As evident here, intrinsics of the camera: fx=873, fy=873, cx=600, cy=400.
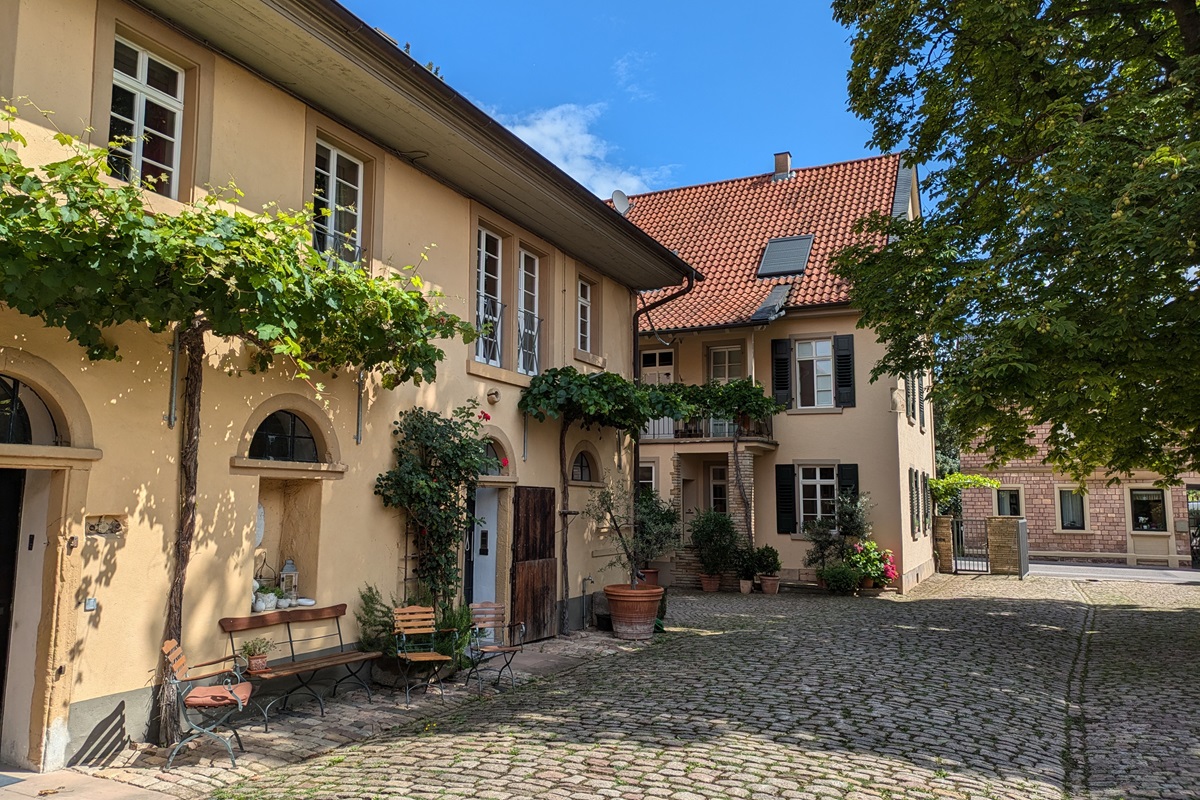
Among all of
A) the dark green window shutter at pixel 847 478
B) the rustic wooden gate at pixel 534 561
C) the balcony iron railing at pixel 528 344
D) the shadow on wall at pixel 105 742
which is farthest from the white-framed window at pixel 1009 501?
the shadow on wall at pixel 105 742

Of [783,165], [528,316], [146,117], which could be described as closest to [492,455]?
[528,316]

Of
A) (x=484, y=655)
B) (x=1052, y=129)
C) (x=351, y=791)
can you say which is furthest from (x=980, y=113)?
(x=351, y=791)

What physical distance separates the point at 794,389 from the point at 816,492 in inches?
95.7

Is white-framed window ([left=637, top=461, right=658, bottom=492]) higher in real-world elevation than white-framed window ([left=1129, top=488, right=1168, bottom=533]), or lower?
higher

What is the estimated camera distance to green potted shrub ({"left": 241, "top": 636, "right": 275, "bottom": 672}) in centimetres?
681

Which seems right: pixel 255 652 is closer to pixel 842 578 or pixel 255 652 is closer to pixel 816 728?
pixel 816 728

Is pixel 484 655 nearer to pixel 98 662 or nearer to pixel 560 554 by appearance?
pixel 560 554

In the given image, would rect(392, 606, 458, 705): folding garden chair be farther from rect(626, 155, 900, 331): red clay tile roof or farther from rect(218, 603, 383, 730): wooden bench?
rect(626, 155, 900, 331): red clay tile roof

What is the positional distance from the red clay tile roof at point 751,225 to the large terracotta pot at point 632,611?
9187mm

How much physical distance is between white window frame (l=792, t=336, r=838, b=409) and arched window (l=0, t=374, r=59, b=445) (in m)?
16.6

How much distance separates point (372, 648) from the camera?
8250 mm

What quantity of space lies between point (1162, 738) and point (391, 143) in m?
8.74

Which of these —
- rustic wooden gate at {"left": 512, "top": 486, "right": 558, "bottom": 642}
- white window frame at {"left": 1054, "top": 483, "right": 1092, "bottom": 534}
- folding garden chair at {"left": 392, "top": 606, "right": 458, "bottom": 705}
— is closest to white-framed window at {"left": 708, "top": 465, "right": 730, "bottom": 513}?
rustic wooden gate at {"left": 512, "top": 486, "right": 558, "bottom": 642}

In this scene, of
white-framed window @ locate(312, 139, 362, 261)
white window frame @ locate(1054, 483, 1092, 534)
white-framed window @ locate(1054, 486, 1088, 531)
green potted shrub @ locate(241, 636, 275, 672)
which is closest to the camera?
green potted shrub @ locate(241, 636, 275, 672)
